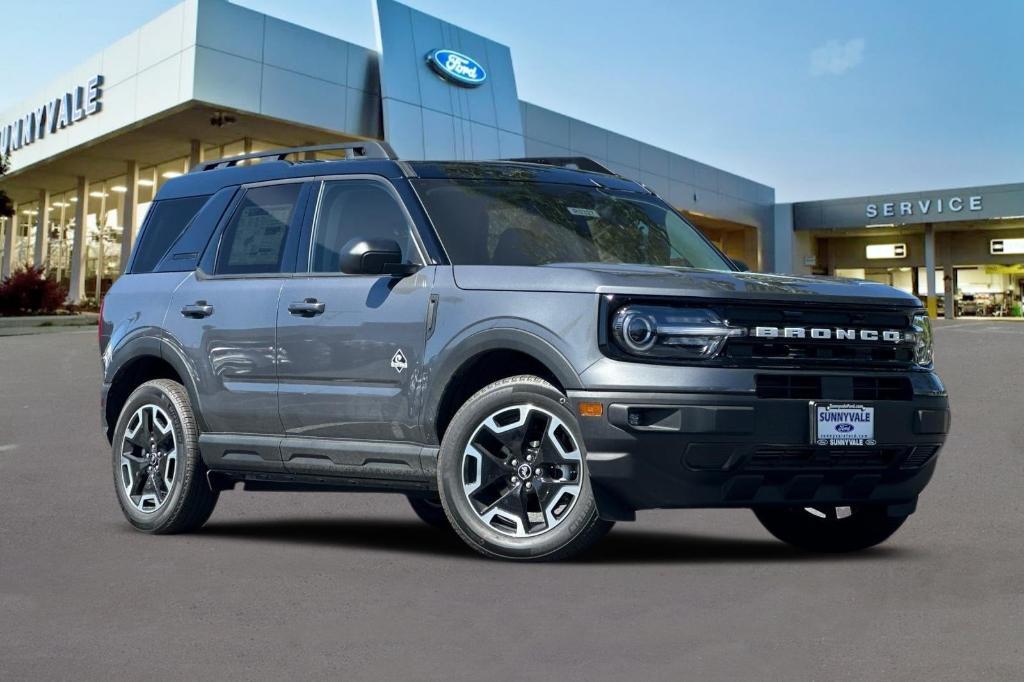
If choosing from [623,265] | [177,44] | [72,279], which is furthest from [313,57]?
[623,265]

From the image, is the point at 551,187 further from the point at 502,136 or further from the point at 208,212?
the point at 502,136

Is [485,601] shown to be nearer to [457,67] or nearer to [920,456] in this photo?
[920,456]

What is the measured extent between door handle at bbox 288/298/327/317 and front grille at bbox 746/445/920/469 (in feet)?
8.19

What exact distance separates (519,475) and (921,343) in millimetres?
2101

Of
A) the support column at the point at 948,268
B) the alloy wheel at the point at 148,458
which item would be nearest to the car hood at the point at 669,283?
the alloy wheel at the point at 148,458

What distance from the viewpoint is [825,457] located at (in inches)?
221

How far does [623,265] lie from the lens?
606 cm

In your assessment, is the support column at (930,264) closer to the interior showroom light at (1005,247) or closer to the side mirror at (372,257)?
the interior showroom light at (1005,247)

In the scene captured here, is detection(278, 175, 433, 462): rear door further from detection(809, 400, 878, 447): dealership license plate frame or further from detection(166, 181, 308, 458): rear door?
detection(809, 400, 878, 447): dealership license plate frame

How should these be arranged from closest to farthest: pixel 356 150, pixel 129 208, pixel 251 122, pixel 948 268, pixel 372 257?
pixel 372 257, pixel 356 150, pixel 251 122, pixel 129 208, pixel 948 268

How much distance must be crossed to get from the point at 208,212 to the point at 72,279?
44.3 metres

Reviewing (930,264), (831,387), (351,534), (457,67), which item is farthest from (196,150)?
(930,264)

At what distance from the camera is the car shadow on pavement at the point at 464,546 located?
623 cm

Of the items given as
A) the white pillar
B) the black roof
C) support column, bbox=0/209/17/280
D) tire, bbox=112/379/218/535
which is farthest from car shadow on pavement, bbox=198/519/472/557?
the white pillar
